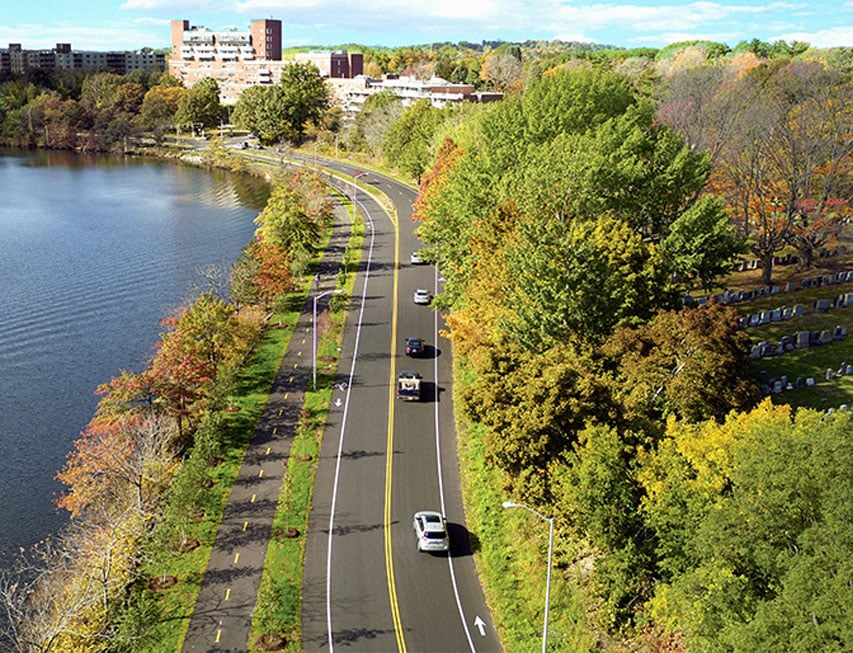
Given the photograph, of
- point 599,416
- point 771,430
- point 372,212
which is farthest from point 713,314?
point 372,212

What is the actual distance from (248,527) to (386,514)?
23.8 feet

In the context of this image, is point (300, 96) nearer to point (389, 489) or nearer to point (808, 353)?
point (808, 353)

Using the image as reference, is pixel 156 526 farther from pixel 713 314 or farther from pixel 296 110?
pixel 296 110

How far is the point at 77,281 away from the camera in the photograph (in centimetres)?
9038

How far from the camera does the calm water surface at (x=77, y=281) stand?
5453cm

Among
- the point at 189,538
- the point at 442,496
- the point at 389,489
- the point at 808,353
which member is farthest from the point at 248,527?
the point at 808,353

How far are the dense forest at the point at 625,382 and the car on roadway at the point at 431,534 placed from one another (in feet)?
7.44

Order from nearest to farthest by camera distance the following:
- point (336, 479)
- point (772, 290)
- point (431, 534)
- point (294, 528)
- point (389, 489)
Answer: point (431, 534), point (294, 528), point (389, 489), point (336, 479), point (772, 290)

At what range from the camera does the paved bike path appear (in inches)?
1390

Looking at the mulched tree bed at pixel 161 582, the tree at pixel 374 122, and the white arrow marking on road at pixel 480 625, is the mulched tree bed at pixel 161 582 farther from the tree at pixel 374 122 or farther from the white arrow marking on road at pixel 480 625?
the tree at pixel 374 122

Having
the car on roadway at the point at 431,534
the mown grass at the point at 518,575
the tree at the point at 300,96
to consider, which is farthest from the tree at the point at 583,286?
the tree at the point at 300,96

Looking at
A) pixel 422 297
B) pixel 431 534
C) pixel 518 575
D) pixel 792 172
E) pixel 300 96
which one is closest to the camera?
pixel 518 575

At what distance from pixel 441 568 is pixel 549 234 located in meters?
20.5

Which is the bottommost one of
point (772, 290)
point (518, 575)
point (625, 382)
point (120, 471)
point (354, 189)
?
point (518, 575)
